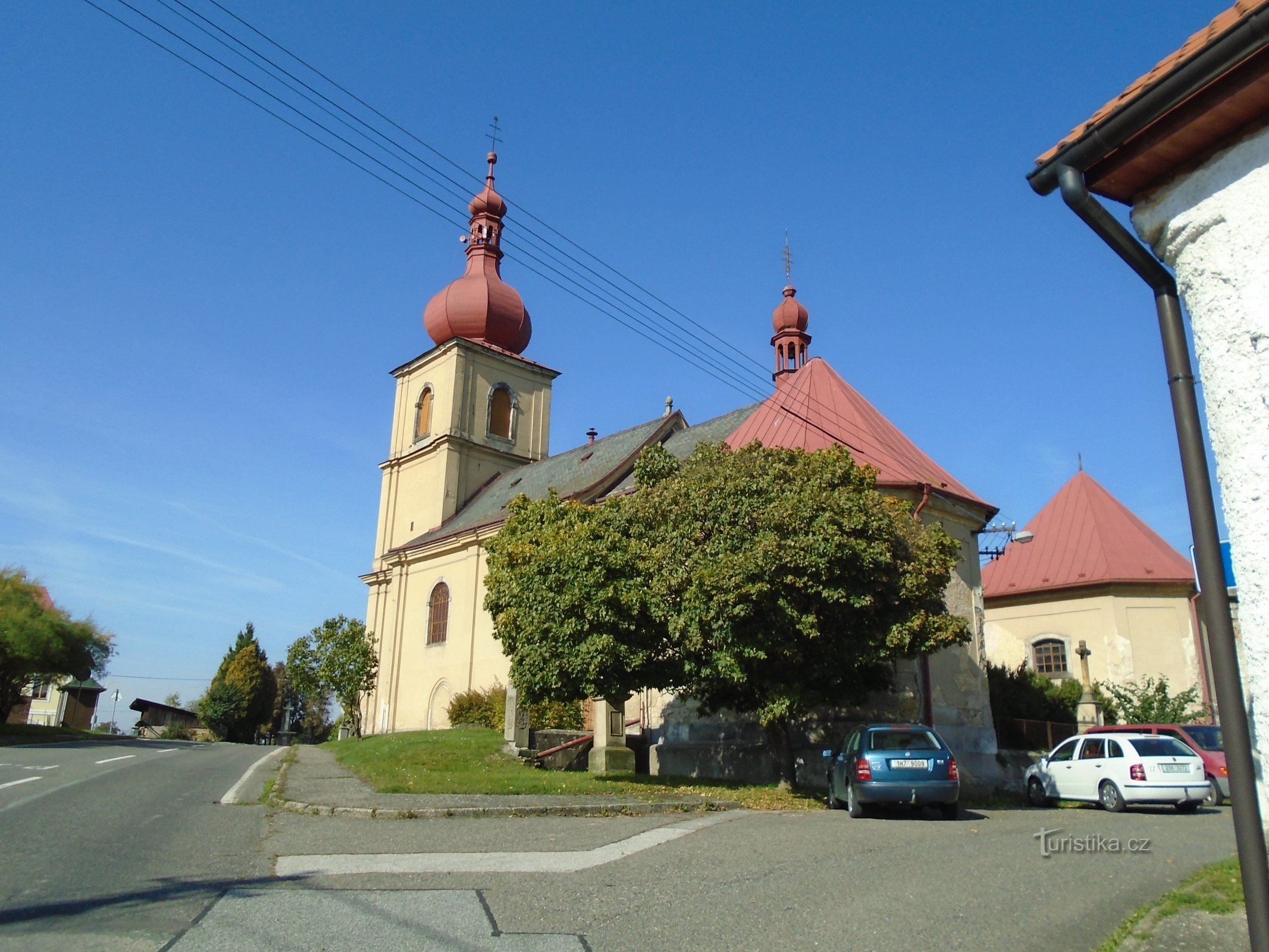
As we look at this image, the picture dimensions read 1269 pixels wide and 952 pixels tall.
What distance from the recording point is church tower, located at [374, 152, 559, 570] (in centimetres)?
4303

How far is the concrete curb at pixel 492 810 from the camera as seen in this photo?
1230 centimetres

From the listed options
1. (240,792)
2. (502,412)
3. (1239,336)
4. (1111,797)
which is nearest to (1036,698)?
(1111,797)

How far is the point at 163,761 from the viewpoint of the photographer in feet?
70.3

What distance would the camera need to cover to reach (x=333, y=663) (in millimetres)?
34562

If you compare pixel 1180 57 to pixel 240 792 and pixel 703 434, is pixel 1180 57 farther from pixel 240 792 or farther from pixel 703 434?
pixel 703 434

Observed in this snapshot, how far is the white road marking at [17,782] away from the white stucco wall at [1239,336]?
632 inches

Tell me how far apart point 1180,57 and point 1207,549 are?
6.69 feet

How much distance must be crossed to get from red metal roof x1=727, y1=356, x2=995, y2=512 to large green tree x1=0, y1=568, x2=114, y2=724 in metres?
26.9

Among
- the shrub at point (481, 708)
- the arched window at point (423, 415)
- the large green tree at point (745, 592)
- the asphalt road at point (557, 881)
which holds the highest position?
the arched window at point (423, 415)

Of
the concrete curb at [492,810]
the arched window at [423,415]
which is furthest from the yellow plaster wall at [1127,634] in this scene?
the arched window at [423,415]

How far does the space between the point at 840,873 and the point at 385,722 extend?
35.3 meters

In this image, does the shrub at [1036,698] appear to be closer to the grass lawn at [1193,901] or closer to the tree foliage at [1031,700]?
the tree foliage at [1031,700]

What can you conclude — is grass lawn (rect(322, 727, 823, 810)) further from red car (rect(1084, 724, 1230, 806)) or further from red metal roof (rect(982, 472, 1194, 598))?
red metal roof (rect(982, 472, 1194, 598))

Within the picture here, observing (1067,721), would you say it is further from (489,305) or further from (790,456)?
(489,305)
